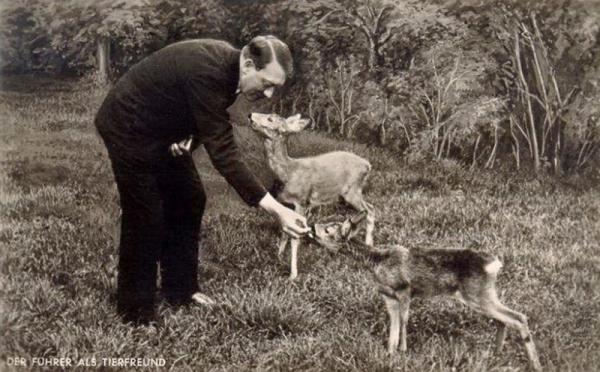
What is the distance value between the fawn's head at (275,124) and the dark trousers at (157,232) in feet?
1.39

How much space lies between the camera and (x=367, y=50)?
149 inches

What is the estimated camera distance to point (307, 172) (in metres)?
3.81

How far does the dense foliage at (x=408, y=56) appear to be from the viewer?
377 centimetres

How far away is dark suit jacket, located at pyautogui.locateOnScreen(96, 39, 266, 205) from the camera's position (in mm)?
3143

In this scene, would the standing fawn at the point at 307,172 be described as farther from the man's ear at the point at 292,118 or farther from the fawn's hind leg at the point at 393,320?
the fawn's hind leg at the point at 393,320

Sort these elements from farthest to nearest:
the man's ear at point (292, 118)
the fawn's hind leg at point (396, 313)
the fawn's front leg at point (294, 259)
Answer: the man's ear at point (292, 118) → the fawn's front leg at point (294, 259) → the fawn's hind leg at point (396, 313)

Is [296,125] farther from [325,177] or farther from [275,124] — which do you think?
[325,177]

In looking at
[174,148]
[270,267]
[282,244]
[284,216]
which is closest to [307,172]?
[282,244]

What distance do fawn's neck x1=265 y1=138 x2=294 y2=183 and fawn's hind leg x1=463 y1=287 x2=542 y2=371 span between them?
112 cm

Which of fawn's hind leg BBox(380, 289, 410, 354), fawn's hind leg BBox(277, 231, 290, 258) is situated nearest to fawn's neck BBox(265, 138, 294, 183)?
fawn's hind leg BBox(277, 231, 290, 258)

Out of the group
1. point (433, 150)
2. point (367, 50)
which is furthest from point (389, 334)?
point (367, 50)

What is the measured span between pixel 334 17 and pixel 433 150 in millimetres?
844

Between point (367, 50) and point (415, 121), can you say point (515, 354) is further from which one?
point (367, 50)

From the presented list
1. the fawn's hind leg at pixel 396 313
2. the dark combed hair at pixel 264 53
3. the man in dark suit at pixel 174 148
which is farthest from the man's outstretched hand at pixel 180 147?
the fawn's hind leg at pixel 396 313
